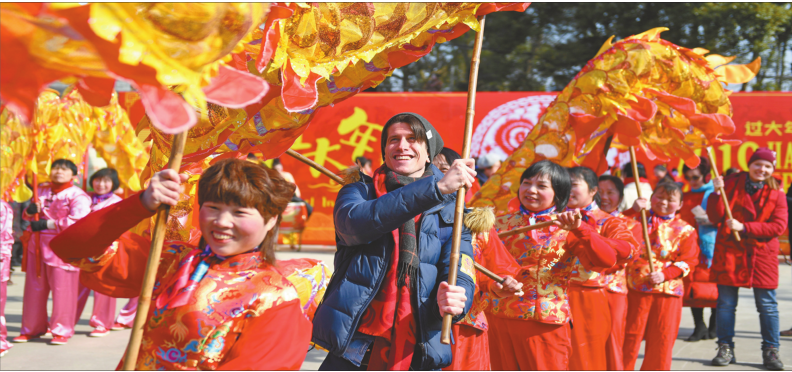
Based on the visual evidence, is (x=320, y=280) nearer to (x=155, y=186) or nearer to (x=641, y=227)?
(x=155, y=186)

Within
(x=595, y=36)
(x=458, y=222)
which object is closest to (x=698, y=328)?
(x=458, y=222)

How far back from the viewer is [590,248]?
10.8 feet

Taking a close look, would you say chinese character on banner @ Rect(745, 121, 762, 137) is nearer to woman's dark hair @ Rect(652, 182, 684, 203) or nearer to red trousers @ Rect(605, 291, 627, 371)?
woman's dark hair @ Rect(652, 182, 684, 203)

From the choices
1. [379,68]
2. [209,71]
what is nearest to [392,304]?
[379,68]

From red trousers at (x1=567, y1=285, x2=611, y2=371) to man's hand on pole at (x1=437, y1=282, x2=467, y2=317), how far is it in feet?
6.09

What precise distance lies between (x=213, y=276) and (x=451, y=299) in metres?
0.75

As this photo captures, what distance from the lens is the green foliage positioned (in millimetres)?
13672

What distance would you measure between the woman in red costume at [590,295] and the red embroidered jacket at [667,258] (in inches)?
26.5

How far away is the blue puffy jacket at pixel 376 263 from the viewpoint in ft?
6.71

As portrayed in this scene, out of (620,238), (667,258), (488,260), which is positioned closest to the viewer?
(488,260)

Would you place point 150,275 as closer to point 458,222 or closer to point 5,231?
point 458,222

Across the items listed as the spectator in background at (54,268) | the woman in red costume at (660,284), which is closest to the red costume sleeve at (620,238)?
the woman in red costume at (660,284)

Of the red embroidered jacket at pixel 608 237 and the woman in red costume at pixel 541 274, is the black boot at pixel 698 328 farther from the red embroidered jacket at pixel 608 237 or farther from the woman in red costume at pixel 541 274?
the woman in red costume at pixel 541 274

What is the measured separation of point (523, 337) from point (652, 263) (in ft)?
5.49
